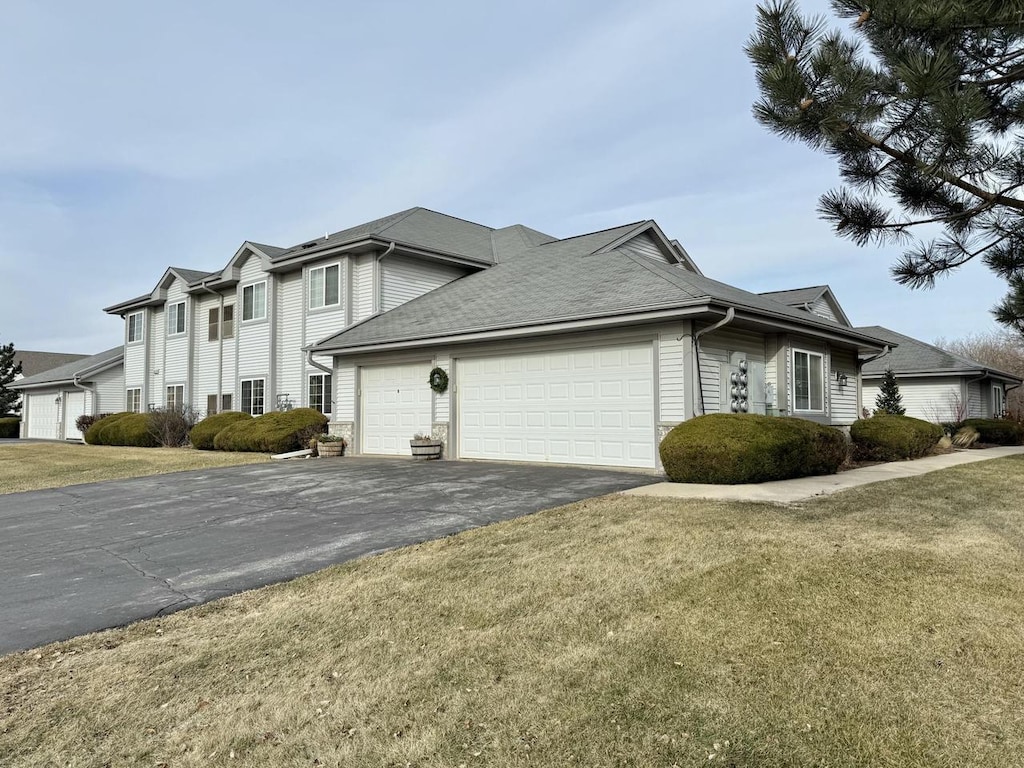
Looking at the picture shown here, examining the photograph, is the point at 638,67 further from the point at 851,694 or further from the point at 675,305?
the point at 851,694

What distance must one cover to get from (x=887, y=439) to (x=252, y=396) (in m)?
19.2

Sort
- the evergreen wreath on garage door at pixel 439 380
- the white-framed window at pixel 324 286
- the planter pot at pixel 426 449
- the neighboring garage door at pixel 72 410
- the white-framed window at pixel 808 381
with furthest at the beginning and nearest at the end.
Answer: the neighboring garage door at pixel 72 410 < the white-framed window at pixel 324 286 < the evergreen wreath on garage door at pixel 439 380 < the planter pot at pixel 426 449 < the white-framed window at pixel 808 381

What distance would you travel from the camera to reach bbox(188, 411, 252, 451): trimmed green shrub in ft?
67.1

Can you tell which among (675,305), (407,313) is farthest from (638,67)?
(407,313)

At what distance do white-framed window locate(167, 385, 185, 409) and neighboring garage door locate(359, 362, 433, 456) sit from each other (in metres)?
12.8

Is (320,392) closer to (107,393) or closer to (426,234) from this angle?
(426,234)

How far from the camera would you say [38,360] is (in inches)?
2034

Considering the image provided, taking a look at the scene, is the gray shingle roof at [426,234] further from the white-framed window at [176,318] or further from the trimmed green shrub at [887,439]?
the trimmed green shrub at [887,439]

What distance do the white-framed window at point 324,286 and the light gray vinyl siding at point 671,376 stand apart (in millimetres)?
11306

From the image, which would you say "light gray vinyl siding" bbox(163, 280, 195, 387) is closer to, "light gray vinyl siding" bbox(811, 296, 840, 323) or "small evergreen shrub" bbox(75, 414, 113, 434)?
"small evergreen shrub" bbox(75, 414, 113, 434)

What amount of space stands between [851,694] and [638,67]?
504 inches

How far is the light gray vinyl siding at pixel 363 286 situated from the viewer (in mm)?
18406

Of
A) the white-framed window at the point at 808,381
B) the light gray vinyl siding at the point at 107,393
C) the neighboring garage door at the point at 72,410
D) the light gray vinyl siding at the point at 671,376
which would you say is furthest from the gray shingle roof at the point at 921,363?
the neighboring garage door at the point at 72,410

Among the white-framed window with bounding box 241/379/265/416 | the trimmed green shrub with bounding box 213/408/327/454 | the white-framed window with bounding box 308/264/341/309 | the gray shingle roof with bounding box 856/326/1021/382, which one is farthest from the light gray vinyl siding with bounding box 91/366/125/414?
the gray shingle roof with bounding box 856/326/1021/382
